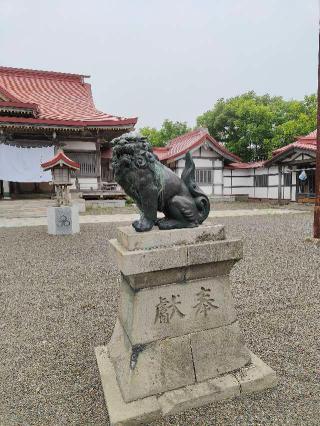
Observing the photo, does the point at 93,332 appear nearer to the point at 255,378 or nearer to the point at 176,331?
the point at 176,331

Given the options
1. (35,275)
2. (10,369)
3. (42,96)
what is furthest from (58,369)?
(42,96)

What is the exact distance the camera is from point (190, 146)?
19.0m

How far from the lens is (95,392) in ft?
7.42

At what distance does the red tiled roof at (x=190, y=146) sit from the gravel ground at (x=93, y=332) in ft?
44.9

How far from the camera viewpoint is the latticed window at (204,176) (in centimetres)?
2062

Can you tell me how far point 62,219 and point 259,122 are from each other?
65.2 feet

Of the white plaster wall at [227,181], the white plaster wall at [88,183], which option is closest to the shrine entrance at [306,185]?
the white plaster wall at [227,181]

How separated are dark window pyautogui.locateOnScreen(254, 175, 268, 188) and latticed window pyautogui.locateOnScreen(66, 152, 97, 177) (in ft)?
37.8

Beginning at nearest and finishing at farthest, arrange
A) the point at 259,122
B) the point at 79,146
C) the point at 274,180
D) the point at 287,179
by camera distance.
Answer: the point at 79,146 → the point at 287,179 → the point at 274,180 → the point at 259,122

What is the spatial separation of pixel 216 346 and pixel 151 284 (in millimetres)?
763

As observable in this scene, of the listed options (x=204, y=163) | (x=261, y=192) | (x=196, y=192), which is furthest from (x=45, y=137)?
(x=196, y=192)

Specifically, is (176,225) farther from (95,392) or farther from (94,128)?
(94,128)

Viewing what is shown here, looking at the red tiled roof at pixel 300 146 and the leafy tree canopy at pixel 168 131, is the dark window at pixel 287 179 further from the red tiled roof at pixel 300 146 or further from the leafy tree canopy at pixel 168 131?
the leafy tree canopy at pixel 168 131

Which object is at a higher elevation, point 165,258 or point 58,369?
point 165,258
